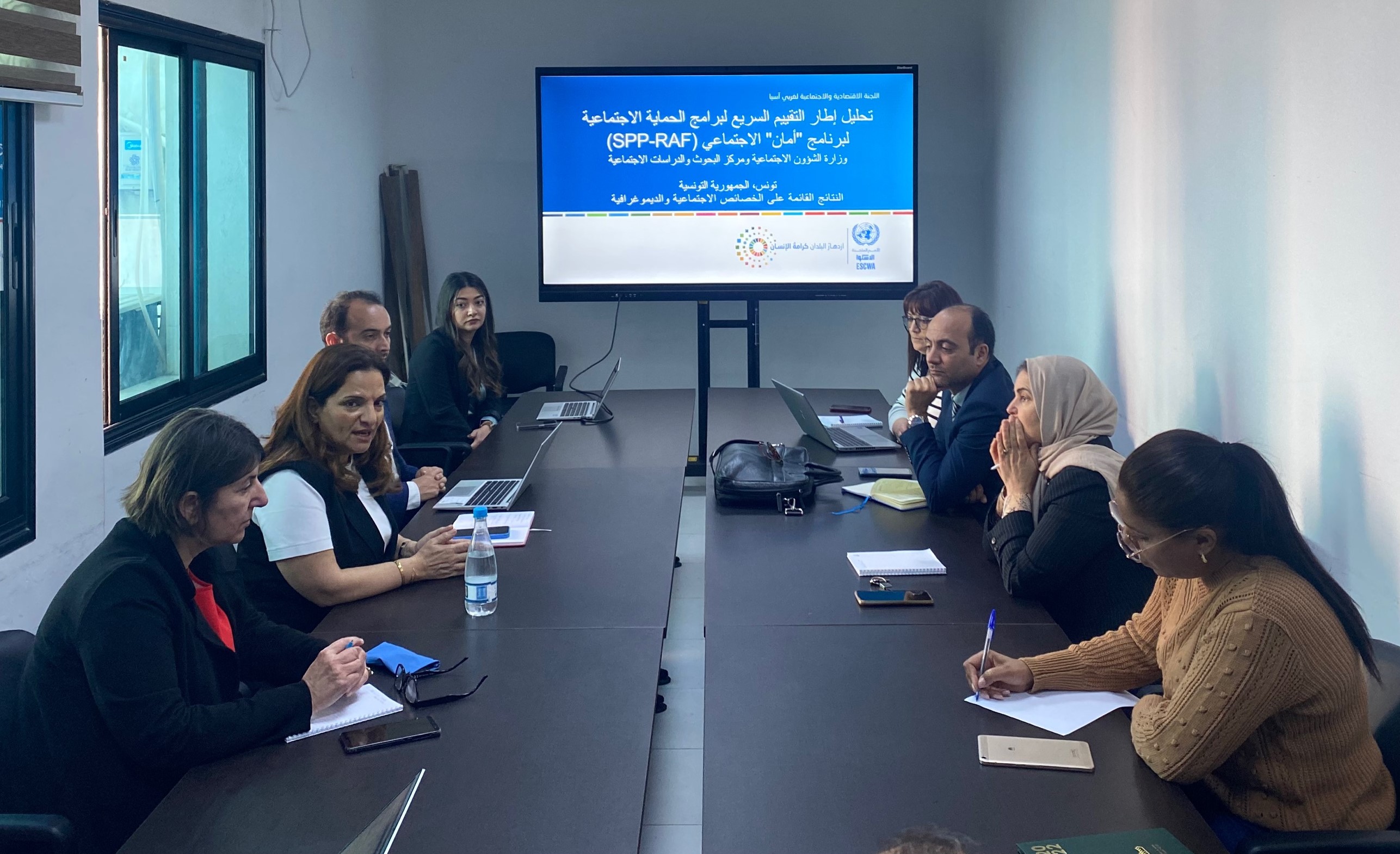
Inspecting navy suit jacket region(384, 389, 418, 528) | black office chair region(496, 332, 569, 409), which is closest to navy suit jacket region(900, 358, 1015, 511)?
navy suit jacket region(384, 389, 418, 528)

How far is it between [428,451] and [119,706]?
273cm

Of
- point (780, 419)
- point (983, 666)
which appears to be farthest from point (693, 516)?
point (983, 666)

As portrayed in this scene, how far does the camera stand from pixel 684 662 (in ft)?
12.6

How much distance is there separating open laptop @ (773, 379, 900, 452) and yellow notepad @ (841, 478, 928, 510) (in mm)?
467

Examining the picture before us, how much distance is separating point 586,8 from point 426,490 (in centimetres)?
375

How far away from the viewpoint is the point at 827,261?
19.5 feet

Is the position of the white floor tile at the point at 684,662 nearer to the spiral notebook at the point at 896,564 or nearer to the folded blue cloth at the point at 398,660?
the spiral notebook at the point at 896,564

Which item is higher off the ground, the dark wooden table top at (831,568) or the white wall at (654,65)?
the white wall at (654,65)

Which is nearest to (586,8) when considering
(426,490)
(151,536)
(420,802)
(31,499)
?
(426,490)

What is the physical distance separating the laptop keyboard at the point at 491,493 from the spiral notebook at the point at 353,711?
3.99ft

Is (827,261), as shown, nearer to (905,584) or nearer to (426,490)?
(426,490)

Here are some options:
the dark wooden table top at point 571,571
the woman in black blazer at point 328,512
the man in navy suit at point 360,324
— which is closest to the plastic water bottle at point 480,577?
the dark wooden table top at point 571,571

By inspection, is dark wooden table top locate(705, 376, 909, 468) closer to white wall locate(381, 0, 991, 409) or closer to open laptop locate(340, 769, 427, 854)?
white wall locate(381, 0, 991, 409)

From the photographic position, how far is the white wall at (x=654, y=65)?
6.21m
